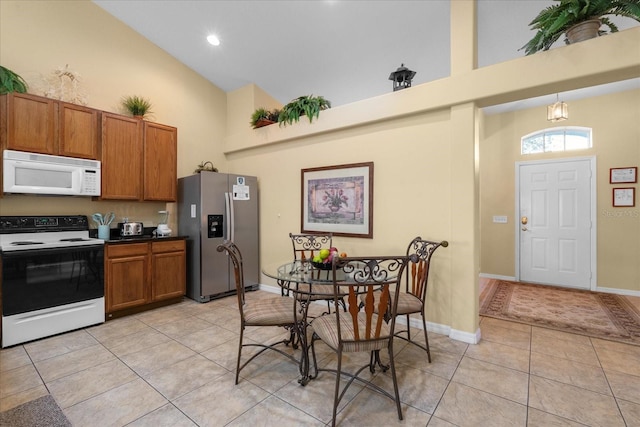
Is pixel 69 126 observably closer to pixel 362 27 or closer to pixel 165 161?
pixel 165 161

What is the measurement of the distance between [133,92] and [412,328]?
465 cm

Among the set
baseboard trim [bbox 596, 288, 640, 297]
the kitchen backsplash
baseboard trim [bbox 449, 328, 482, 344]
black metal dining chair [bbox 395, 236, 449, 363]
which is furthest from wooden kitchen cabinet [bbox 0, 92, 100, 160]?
baseboard trim [bbox 596, 288, 640, 297]

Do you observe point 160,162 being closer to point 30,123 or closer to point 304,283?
point 30,123

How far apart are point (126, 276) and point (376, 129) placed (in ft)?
11.0

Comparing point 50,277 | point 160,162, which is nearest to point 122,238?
point 50,277

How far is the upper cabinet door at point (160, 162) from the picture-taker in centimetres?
368

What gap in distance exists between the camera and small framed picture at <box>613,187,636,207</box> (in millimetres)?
4074

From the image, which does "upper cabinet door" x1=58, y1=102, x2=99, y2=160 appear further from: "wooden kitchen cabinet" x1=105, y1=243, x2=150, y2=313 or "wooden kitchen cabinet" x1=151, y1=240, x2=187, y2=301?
"wooden kitchen cabinet" x1=151, y1=240, x2=187, y2=301

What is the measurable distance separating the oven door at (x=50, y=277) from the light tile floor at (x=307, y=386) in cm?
38

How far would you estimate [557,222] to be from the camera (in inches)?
182

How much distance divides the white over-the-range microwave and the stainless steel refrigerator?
1063 mm

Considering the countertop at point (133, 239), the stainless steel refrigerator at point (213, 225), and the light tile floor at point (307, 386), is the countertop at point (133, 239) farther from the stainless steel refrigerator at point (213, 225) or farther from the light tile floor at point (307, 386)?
the light tile floor at point (307, 386)

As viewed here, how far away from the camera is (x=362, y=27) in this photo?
10.6ft

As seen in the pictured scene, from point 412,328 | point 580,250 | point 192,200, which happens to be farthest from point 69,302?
point 580,250
